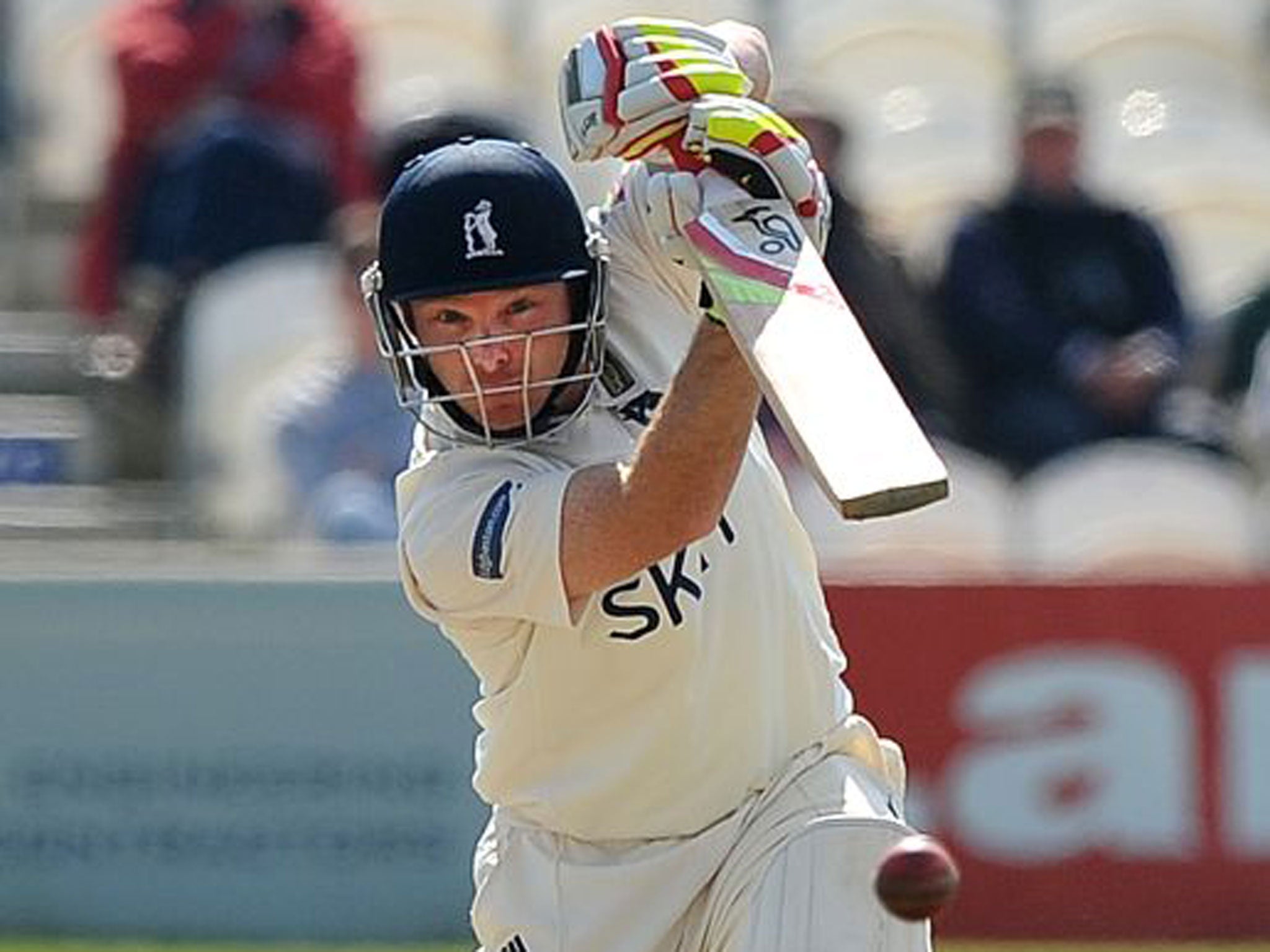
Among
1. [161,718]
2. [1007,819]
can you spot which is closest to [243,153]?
[161,718]

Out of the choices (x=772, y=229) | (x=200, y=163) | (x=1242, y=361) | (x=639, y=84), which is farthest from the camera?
(x=1242, y=361)

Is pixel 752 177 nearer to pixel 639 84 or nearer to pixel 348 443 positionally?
pixel 639 84

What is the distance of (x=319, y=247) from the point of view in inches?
390

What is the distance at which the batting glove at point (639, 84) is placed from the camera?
13.7 ft

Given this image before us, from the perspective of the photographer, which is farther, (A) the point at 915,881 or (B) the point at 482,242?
(B) the point at 482,242

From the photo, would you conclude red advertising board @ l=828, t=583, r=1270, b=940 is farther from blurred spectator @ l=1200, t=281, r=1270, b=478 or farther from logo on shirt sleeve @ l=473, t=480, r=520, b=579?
logo on shirt sleeve @ l=473, t=480, r=520, b=579

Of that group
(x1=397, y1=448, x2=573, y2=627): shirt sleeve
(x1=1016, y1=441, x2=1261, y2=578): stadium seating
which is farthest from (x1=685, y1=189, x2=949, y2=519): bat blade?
(x1=1016, y1=441, x2=1261, y2=578): stadium seating

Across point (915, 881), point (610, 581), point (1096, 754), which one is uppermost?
point (610, 581)

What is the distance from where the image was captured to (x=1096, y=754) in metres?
8.88

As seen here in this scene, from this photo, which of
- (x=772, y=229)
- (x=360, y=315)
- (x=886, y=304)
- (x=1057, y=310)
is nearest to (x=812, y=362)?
(x=772, y=229)

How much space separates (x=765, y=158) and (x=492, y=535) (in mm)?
595

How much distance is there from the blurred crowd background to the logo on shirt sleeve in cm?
469

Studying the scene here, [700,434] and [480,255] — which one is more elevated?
[480,255]

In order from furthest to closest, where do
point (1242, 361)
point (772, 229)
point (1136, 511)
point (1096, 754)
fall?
point (1242, 361) → point (1136, 511) → point (1096, 754) → point (772, 229)
